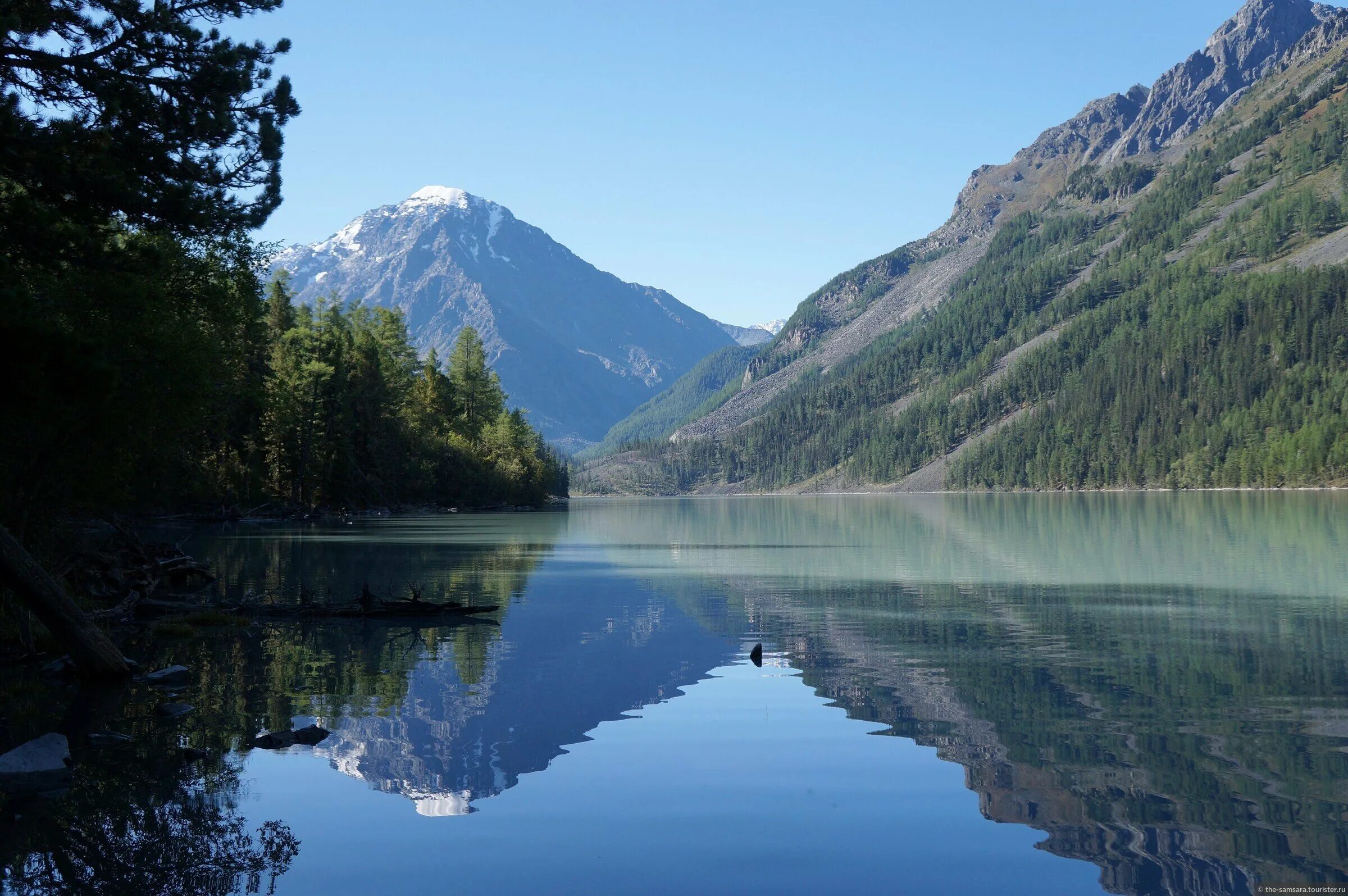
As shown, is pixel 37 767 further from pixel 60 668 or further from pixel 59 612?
pixel 60 668

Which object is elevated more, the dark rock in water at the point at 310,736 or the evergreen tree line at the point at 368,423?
the evergreen tree line at the point at 368,423

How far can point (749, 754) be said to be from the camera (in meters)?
17.3

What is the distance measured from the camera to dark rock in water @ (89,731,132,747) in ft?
54.6

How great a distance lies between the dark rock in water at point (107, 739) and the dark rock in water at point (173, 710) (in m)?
1.69

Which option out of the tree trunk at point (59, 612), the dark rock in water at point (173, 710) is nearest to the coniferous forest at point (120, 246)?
the tree trunk at point (59, 612)

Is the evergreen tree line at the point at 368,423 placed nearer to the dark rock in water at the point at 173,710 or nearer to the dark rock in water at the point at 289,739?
the dark rock in water at the point at 173,710

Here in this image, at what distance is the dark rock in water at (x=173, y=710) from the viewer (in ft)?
61.9

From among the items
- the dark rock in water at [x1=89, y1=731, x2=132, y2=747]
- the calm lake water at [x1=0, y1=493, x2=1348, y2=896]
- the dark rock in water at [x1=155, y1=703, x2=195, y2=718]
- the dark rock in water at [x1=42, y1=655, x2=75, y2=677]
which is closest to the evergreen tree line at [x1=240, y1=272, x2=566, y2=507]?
the dark rock in water at [x1=42, y1=655, x2=75, y2=677]

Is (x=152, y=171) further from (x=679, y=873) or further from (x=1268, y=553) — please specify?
(x=1268, y=553)

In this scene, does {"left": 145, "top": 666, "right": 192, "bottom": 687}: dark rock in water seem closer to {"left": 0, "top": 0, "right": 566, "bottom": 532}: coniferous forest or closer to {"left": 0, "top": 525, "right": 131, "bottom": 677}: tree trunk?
{"left": 0, "top": 525, "right": 131, "bottom": 677}: tree trunk

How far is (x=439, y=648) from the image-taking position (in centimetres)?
2819

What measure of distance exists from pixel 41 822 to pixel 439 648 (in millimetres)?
15396

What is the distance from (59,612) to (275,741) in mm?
6214

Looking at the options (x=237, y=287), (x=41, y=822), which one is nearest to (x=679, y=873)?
(x=41, y=822)
